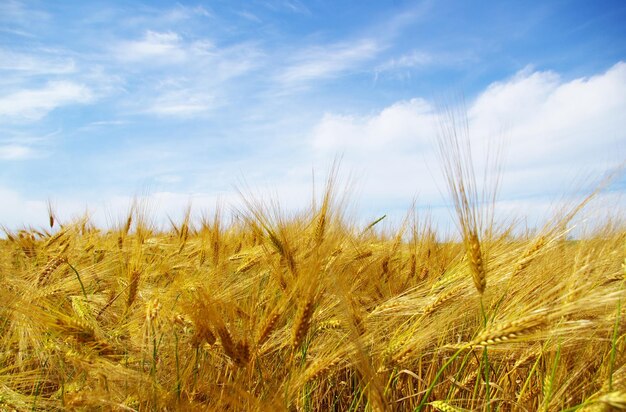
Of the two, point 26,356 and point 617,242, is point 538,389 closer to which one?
point 617,242

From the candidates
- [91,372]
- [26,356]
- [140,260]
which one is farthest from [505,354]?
[26,356]

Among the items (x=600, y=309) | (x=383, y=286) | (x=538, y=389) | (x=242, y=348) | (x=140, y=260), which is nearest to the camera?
(x=242, y=348)

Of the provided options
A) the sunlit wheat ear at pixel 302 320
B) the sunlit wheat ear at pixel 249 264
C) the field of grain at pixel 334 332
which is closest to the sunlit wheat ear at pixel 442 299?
the field of grain at pixel 334 332

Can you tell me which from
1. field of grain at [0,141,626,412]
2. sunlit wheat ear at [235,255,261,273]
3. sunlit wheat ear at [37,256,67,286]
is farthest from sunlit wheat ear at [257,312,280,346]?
sunlit wheat ear at [37,256,67,286]

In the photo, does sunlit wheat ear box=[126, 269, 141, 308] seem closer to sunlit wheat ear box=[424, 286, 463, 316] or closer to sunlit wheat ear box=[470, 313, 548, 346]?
sunlit wheat ear box=[424, 286, 463, 316]

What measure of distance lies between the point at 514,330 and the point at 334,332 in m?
0.66

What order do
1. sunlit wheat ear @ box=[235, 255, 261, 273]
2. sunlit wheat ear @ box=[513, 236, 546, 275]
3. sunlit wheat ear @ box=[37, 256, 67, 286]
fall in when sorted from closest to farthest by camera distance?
sunlit wheat ear @ box=[513, 236, 546, 275], sunlit wheat ear @ box=[37, 256, 67, 286], sunlit wheat ear @ box=[235, 255, 261, 273]

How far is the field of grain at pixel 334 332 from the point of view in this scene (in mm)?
1257

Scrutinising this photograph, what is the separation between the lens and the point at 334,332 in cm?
159

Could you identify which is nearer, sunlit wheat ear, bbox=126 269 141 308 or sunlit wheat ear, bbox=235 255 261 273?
sunlit wheat ear, bbox=126 269 141 308

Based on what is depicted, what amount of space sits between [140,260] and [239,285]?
0.48 m

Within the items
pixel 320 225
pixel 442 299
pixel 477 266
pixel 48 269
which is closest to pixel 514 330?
pixel 477 266

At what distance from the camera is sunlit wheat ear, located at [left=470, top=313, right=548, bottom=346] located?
107 centimetres

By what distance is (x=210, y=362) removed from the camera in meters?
1.89
